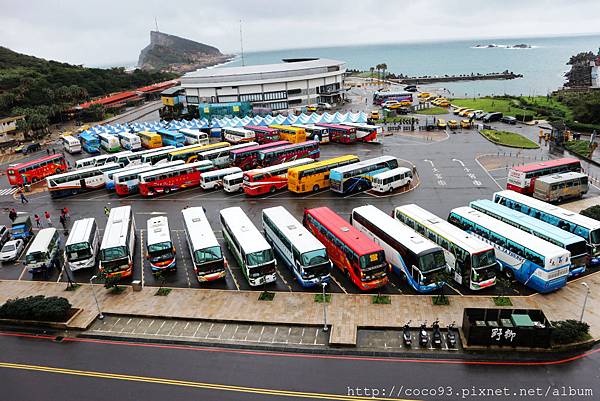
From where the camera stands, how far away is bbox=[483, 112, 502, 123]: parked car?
7712 cm

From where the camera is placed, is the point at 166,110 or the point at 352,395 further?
the point at 166,110

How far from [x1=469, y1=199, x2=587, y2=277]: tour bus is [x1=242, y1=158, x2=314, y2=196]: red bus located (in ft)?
73.8

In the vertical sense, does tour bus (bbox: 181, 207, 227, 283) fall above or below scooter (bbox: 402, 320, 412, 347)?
above

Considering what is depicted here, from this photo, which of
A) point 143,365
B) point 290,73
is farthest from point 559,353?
point 290,73

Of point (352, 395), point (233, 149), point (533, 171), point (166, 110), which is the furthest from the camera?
point (166, 110)

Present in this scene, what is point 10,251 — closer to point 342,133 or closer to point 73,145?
point 73,145

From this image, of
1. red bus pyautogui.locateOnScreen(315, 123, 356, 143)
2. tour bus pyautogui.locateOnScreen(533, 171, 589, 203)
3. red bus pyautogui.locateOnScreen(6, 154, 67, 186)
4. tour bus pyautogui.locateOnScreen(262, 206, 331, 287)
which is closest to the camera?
tour bus pyautogui.locateOnScreen(262, 206, 331, 287)

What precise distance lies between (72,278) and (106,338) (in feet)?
32.1

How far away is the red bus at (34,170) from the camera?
177ft

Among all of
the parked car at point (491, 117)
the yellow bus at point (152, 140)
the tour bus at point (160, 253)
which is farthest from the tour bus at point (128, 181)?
the parked car at point (491, 117)

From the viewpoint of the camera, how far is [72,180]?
164ft

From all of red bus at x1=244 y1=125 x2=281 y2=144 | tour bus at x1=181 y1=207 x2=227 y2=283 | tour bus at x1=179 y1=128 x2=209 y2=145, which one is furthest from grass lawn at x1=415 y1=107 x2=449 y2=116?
tour bus at x1=181 y1=207 x2=227 y2=283

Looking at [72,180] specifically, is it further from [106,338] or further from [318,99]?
[318,99]

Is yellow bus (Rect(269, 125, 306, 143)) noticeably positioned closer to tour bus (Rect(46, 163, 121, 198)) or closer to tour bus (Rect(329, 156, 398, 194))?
tour bus (Rect(329, 156, 398, 194))
